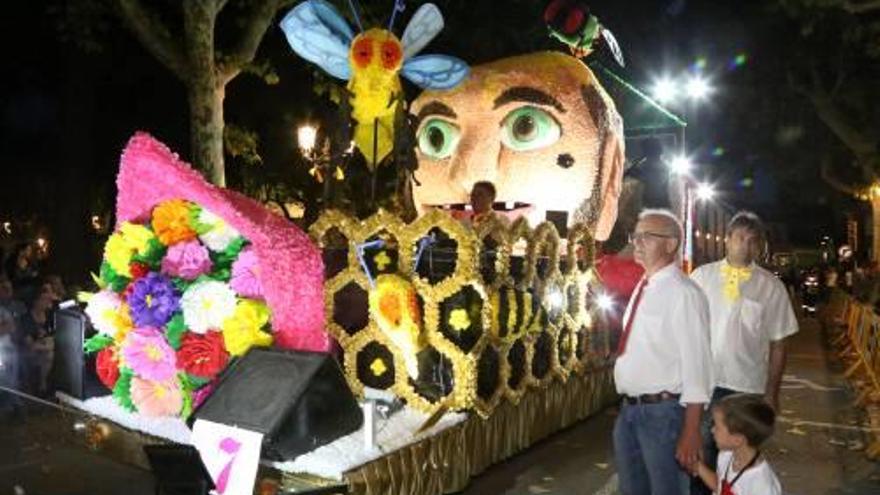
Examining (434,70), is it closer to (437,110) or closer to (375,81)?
(375,81)

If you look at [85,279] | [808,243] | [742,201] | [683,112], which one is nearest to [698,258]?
[683,112]

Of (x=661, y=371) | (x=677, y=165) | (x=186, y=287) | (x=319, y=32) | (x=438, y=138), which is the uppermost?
(x=319, y=32)

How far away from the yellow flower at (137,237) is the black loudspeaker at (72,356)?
2.68 ft

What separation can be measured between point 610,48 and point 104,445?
751 centimetres

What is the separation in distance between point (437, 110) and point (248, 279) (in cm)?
378

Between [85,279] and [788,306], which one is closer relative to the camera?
[788,306]

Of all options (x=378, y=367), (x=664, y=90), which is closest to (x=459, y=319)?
(x=378, y=367)

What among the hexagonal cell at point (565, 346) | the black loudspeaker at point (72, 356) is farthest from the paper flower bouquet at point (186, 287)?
the hexagonal cell at point (565, 346)

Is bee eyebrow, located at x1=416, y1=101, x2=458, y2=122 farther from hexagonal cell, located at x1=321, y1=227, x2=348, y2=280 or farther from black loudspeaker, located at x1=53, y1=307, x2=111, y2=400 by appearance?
black loudspeaker, located at x1=53, y1=307, x2=111, y2=400


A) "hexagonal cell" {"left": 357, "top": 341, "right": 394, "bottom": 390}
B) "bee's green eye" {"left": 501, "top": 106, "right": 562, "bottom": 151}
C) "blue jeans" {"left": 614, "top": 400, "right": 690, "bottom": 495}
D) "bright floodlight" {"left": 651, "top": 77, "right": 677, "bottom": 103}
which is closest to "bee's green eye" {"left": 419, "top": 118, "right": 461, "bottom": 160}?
"bee's green eye" {"left": 501, "top": 106, "right": 562, "bottom": 151}

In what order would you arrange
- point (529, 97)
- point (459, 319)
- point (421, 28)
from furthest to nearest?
point (529, 97), point (421, 28), point (459, 319)

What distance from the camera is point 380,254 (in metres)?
6.06

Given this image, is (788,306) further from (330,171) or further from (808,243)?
(808,243)

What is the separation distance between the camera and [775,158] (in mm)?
29094
